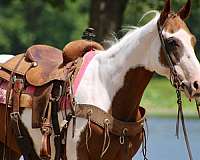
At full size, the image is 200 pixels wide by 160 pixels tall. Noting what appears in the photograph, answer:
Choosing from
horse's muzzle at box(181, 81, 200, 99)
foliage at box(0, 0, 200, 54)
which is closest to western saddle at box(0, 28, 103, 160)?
horse's muzzle at box(181, 81, 200, 99)

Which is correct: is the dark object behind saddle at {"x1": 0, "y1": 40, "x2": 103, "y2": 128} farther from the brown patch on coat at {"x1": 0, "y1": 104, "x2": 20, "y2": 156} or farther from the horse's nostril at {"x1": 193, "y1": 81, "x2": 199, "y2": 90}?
the horse's nostril at {"x1": 193, "y1": 81, "x2": 199, "y2": 90}

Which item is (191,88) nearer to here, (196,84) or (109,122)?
(196,84)

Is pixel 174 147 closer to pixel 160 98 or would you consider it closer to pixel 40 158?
pixel 40 158

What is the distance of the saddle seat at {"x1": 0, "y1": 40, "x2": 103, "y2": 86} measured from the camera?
664 cm

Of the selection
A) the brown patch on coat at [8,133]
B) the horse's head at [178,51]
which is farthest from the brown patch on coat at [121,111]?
the brown patch on coat at [8,133]

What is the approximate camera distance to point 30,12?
212 feet

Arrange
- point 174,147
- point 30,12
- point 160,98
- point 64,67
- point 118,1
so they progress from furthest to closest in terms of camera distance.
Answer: point 30,12
point 160,98
point 118,1
point 174,147
point 64,67

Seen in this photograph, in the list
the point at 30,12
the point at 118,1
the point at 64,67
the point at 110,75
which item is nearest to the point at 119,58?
the point at 110,75

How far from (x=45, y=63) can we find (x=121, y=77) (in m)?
0.99

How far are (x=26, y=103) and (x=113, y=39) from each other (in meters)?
0.90

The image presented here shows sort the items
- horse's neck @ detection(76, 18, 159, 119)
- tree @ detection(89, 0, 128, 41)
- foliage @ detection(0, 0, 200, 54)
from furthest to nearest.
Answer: foliage @ detection(0, 0, 200, 54)
tree @ detection(89, 0, 128, 41)
horse's neck @ detection(76, 18, 159, 119)

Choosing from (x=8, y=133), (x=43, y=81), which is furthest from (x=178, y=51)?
(x=8, y=133)

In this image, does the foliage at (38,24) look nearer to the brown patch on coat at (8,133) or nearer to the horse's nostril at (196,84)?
the brown patch on coat at (8,133)

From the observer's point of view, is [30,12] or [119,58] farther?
[30,12]
